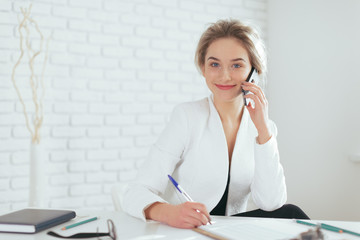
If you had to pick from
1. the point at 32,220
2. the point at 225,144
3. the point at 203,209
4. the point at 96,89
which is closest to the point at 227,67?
the point at 225,144

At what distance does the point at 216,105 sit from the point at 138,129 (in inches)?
50.6

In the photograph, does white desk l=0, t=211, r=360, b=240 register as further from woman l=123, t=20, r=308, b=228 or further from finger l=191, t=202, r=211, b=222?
woman l=123, t=20, r=308, b=228

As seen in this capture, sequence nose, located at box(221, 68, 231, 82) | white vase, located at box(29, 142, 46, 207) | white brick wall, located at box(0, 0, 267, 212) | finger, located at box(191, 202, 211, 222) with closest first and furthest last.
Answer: finger, located at box(191, 202, 211, 222) → nose, located at box(221, 68, 231, 82) → white vase, located at box(29, 142, 46, 207) → white brick wall, located at box(0, 0, 267, 212)

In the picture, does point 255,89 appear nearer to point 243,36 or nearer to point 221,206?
point 243,36

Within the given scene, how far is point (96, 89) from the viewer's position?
110 inches

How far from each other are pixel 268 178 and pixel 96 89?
1.64 m

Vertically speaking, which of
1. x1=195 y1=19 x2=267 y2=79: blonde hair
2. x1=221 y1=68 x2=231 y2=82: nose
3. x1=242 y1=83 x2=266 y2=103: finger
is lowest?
x1=242 y1=83 x2=266 y2=103: finger

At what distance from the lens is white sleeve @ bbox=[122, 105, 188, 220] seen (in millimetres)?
1290

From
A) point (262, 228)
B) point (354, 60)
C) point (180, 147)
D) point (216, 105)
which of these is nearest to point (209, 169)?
point (180, 147)

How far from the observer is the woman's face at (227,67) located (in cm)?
163

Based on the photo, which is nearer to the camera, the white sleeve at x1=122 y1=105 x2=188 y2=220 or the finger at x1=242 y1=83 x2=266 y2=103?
the white sleeve at x1=122 y1=105 x2=188 y2=220

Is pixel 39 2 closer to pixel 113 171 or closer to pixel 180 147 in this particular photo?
pixel 113 171

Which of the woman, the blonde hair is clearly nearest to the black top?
the woman

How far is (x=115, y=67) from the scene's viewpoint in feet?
9.37
